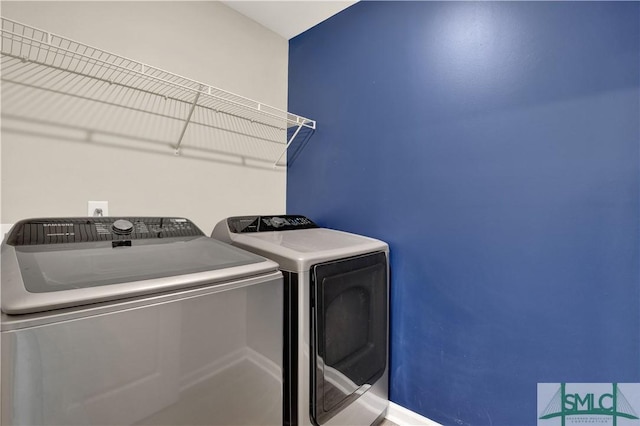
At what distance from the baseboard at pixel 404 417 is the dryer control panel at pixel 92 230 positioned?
1409 mm

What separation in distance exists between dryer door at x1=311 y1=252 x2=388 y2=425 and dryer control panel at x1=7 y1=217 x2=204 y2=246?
0.67m

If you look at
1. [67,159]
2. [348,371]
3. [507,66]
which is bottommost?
[348,371]

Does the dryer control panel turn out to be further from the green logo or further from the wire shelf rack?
the green logo

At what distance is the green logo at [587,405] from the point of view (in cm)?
109

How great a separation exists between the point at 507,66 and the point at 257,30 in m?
1.59

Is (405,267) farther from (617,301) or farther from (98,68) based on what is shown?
(98,68)

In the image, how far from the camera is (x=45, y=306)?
587 millimetres

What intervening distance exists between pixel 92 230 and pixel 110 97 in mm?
692

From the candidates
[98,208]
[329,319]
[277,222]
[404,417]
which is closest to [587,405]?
[404,417]

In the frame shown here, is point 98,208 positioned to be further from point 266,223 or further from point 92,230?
point 266,223

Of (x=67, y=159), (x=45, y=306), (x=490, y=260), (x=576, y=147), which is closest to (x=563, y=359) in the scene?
(x=490, y=260)

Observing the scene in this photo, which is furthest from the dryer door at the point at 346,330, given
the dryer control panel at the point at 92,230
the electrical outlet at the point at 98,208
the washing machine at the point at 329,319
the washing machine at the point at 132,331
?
the electrical outlet at the point at 98,208

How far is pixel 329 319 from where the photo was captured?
3.96 feet

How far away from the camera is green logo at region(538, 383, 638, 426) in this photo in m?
1.09
